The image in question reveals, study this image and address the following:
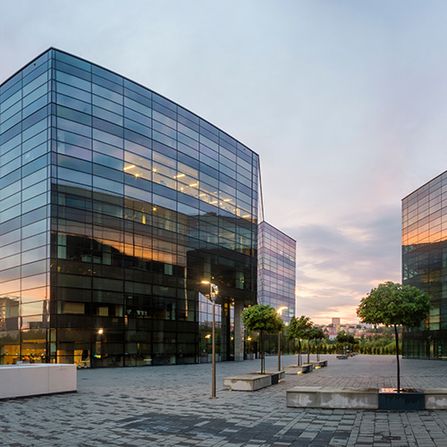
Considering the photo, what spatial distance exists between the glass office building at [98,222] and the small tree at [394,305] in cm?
2890

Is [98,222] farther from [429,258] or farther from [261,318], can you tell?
[429,258]

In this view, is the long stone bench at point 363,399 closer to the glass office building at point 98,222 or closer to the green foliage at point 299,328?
the glass office building at point 98,222

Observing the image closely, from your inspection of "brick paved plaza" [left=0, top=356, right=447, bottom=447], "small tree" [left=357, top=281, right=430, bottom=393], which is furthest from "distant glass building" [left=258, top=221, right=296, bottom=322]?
"brick paved plaza" [left=0, top=356, right=447, bottom=447]

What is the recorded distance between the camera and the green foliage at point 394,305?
1795 cm

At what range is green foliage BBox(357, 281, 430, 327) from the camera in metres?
18.0

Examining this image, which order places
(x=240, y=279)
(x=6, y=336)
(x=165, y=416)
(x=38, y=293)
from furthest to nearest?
(x=240, y=279)
(x=6, y=336)
(x=38, y=293)
(x=165, y=416)

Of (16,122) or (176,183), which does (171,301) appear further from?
(16,122)

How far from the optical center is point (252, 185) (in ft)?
217

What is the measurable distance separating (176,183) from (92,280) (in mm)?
14717

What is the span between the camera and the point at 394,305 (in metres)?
17.9

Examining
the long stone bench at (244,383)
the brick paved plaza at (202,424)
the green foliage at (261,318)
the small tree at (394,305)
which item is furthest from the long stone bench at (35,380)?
the small tree at (394,305)

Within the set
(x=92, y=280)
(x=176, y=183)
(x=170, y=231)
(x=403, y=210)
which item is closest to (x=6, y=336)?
(x=92, y=280)

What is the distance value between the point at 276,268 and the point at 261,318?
8086cm

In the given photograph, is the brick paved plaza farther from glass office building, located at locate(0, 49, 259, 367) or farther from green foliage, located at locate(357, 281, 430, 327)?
glass office building, located at locate(0, 49, 259, 367)
